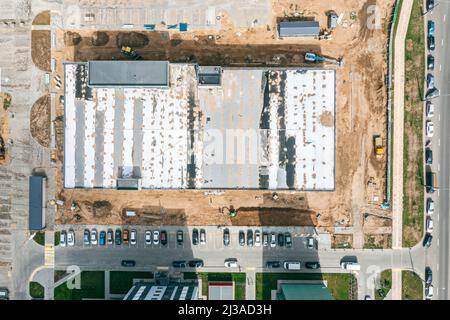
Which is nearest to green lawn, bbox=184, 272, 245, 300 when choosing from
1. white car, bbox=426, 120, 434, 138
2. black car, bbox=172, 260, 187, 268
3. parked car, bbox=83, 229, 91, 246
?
black car, bbox=172, 260, 187, 268

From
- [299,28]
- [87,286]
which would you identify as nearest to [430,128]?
[299,28]

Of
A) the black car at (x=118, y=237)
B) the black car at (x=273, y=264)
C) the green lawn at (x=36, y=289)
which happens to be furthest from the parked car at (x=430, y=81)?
the green lawn at (x=36, y=289)

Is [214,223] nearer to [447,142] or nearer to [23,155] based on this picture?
[23,155]

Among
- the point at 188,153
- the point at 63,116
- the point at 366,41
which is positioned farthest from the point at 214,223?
the point at 366,41

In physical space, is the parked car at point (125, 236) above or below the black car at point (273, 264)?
above

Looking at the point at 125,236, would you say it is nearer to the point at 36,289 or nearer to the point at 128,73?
the point at 36,289

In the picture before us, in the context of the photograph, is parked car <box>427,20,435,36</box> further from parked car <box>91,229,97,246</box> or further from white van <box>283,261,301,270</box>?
parked car <box>91,229,97,246</box>

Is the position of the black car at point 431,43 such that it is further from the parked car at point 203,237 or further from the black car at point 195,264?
the black car at point 195,264
